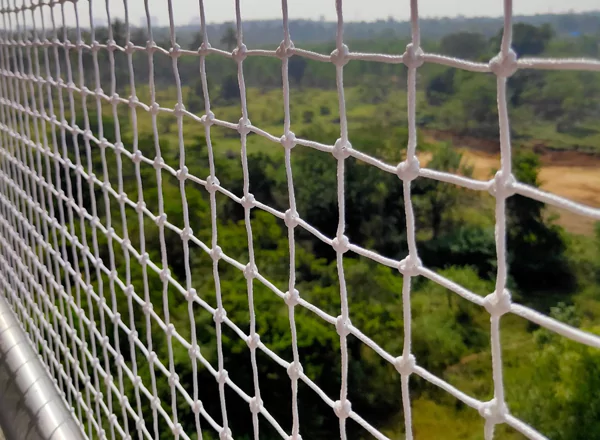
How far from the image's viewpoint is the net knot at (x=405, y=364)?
0.35 meters

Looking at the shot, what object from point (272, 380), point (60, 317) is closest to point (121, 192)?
point (60, 317)

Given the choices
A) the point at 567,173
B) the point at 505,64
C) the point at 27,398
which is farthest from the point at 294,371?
the point at 567,173

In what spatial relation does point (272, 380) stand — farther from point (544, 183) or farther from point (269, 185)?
point (544, 183)

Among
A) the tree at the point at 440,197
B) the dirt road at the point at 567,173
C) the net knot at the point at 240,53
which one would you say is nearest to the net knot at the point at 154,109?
the net knot at the point at 240,53

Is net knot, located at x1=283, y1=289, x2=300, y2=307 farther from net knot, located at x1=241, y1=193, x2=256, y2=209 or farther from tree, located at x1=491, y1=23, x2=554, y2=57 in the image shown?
tree, located at x1=491, y1=23, x2=554, y2=57

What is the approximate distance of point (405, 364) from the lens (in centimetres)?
35

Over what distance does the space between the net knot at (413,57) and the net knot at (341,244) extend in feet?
0.38

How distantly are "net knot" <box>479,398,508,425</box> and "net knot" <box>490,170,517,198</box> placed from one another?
0.10 metres

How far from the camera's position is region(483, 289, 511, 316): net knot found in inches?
11.0

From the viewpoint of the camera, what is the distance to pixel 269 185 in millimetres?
5129

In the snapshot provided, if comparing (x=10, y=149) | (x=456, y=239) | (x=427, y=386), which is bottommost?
(x=427, y=386)

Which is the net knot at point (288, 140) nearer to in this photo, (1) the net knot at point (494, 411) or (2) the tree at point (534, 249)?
(1) the net knot at point (494, 411)

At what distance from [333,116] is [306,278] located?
6.22 feet

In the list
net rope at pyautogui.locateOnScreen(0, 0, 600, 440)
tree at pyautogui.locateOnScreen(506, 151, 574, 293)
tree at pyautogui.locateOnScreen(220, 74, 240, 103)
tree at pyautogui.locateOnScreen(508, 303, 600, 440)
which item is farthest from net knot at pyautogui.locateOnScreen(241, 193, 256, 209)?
tree at pyautogui.locateOnScreen(506, 151, 574, 293)
